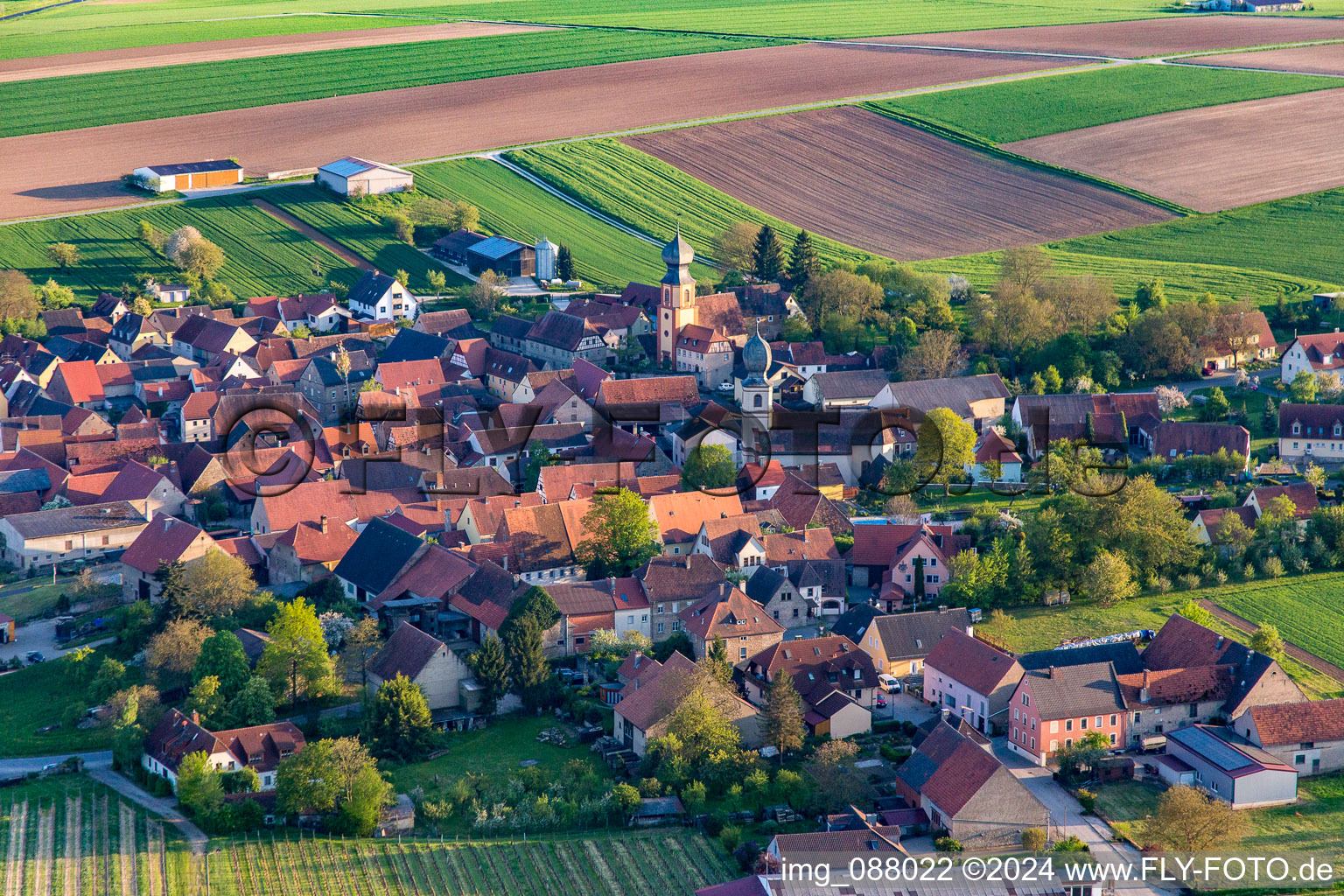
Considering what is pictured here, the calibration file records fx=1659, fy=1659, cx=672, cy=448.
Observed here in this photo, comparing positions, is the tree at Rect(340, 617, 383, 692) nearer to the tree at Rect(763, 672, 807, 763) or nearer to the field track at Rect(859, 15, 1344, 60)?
the tree at Rect(763, 672, 807, 763)

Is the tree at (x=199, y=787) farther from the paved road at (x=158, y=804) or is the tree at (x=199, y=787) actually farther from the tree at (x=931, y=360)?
the tree at (x=931, y=360)

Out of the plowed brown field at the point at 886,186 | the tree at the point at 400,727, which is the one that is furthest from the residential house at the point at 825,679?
the plowed brown field at the point at 886,186

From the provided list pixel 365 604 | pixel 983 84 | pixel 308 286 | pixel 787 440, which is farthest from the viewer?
pixel 983 84

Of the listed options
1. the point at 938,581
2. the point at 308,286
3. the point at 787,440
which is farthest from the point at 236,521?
the point at 308,286

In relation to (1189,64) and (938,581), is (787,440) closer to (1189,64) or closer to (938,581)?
(938,581)

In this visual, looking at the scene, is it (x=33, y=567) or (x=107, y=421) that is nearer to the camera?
(x=33, y=567)

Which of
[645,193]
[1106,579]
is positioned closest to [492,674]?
[1106,579]

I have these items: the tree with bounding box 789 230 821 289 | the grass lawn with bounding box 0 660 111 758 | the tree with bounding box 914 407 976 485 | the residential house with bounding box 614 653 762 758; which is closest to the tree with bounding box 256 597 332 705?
the grass lawn with bounding box 0 660 111 758
